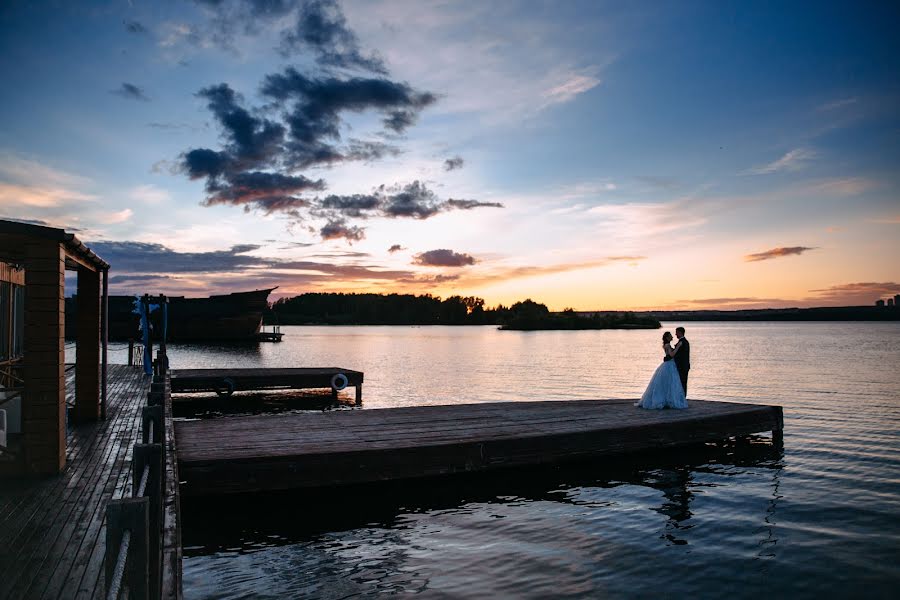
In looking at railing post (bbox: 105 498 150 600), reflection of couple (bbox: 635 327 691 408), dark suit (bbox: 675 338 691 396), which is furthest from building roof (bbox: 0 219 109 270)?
dark suit (bbox: 675 338 691 396)

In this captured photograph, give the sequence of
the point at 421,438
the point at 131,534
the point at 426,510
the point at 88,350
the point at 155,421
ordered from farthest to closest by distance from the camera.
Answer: the point at 88,350, the point at 421,438, the point at 426,510, the point at 155,421, the point at 131,534

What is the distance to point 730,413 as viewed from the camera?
1450cm

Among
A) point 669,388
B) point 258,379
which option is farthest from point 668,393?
point 258,379

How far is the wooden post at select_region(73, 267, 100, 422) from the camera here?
11734 mm

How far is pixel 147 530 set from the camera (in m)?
3.01

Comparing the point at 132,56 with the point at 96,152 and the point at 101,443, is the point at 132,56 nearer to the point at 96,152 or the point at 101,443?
the point at 96,152

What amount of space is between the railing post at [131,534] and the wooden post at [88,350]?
1040 centimetres

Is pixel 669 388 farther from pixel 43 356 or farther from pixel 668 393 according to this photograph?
pixel 43 356

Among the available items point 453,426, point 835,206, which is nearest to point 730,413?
point 453,426

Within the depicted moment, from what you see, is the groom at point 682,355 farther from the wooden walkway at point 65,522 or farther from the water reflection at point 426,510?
the wooden walkway at point 65,522

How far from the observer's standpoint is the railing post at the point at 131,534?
2.75 metres

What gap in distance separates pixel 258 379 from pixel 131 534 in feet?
73.8

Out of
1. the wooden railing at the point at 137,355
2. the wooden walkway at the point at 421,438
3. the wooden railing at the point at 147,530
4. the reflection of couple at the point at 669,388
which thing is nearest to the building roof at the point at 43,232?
the wooden railing at the point at 147,530

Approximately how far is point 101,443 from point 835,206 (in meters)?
36.2
